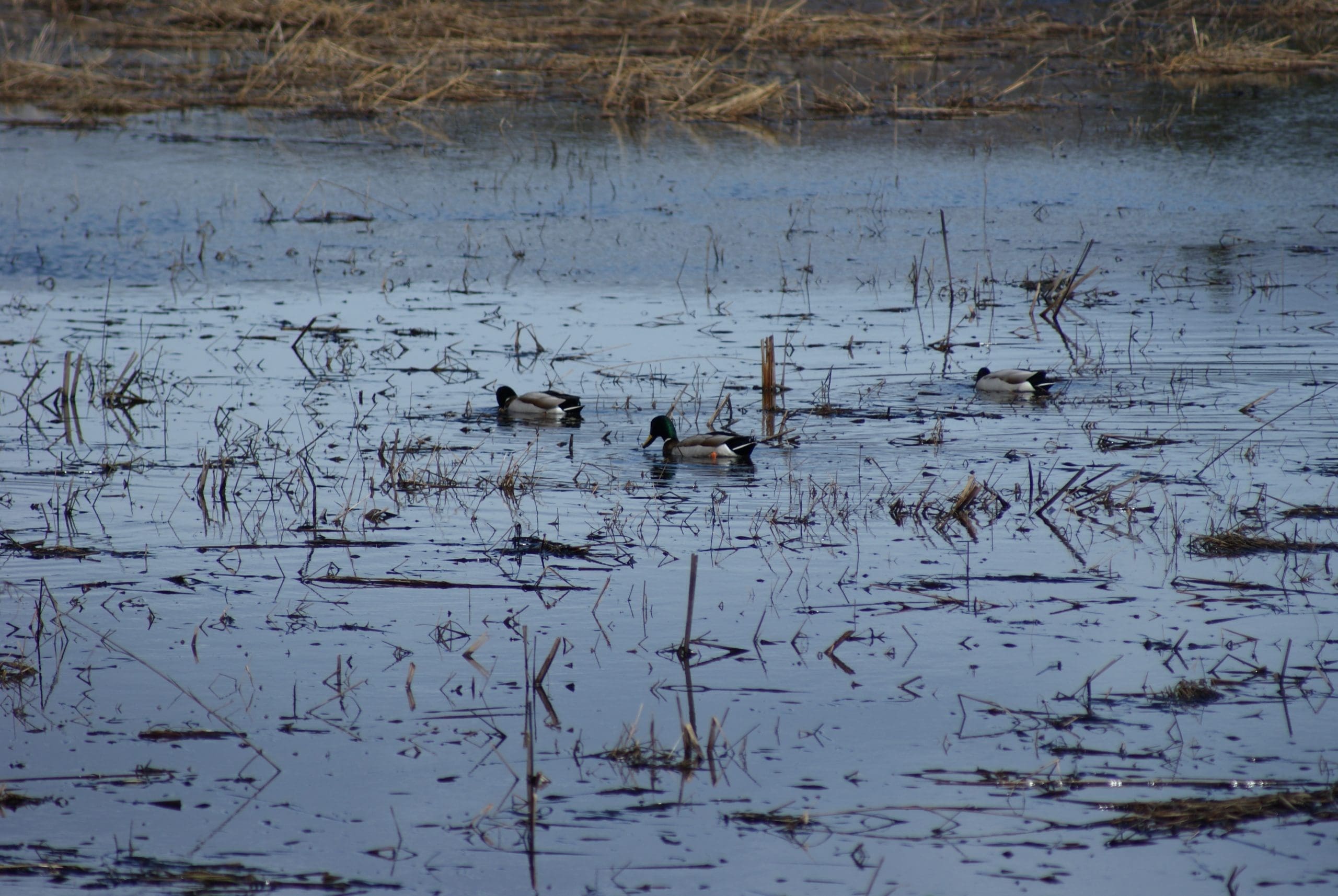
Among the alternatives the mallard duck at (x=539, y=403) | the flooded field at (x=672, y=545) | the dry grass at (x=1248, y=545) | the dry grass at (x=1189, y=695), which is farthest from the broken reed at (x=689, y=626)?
the mallard duck at (x=539, y=403)

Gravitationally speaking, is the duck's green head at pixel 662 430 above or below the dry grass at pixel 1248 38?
below

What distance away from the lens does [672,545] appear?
7.40 meters

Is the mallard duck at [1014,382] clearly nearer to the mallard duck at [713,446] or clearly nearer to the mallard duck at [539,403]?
the mallard duck at [713,446]

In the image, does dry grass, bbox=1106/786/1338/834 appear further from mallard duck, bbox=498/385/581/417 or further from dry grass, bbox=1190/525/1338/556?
mallard duck, bbox=498/385/581/417

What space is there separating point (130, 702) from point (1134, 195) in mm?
13468

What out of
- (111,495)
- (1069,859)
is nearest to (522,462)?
(111,495)

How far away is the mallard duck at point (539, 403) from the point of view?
397 inches

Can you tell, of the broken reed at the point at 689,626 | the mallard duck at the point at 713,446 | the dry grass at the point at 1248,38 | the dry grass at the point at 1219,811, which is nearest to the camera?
the dry grass at the point at 1219,811

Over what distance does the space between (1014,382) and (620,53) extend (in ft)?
46.0

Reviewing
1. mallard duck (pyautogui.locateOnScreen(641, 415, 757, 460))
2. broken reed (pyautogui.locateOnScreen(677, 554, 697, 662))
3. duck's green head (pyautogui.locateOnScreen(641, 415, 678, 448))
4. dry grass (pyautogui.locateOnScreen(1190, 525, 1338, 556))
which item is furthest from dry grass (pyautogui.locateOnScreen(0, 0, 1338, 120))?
broken reed (pyautogui.locateOnScreen(677, 554, 697, 662))

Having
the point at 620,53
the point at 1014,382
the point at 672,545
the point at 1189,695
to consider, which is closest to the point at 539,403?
the point at 672,545

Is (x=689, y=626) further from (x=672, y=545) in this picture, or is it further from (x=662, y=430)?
(x=662, y=430)

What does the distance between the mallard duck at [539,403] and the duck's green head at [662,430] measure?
0.68 meters

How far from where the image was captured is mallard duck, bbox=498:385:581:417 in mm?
10078
